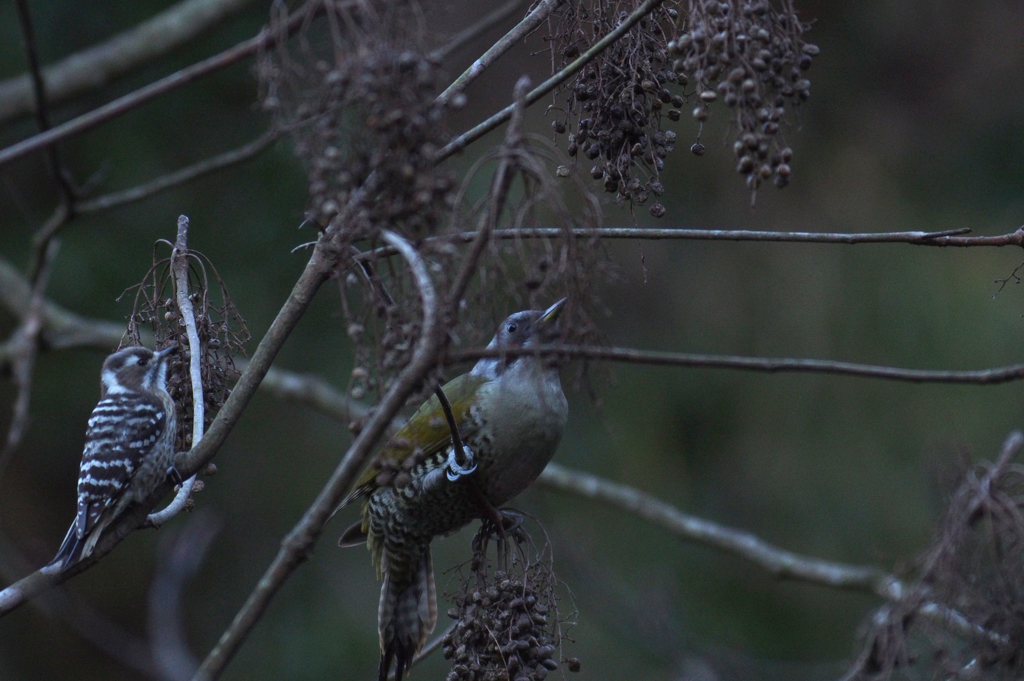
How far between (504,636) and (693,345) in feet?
19.2

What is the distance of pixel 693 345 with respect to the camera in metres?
8.12

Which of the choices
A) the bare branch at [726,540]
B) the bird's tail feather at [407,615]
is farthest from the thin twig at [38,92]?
the bare branch at [726,540]

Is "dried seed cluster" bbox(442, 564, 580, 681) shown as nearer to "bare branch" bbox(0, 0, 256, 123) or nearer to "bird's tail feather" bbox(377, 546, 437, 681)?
"bird's tail feather" bbox(377, 546, 437, 681)

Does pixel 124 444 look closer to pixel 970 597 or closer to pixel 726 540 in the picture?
pixel 970 597

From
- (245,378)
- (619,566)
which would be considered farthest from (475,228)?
(619,566)

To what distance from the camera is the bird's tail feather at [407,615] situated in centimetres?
392

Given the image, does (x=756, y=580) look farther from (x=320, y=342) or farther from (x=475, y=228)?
(x=475, y=228)

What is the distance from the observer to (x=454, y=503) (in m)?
3.62

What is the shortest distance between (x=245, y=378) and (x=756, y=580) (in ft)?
22.6

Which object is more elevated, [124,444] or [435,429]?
[124,444]

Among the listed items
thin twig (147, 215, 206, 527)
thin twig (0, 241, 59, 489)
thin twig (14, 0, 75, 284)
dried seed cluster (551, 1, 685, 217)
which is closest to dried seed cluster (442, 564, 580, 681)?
thin twig (147, 215, 206, 527)

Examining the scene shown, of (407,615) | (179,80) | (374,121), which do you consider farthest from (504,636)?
(407,615)

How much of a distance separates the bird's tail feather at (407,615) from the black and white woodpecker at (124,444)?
4.15ft

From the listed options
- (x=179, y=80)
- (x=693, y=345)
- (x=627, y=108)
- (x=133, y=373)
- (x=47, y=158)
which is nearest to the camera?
(x=179, y=80)
